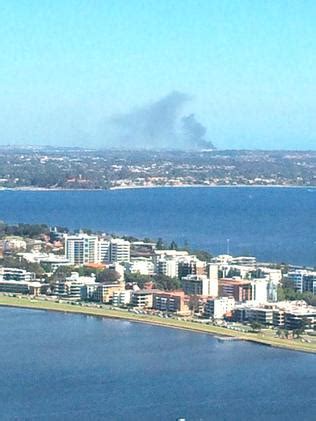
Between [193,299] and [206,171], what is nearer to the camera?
[193,299]

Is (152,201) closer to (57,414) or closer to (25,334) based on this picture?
(25,334)

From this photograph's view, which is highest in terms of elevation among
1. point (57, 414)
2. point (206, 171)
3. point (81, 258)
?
point (206, 171)

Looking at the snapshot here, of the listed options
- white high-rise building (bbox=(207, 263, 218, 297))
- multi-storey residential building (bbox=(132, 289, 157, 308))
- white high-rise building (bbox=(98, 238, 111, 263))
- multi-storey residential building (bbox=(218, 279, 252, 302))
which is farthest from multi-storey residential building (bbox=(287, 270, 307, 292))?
white high-rise building (bbox=(98, 238, 111, 263))

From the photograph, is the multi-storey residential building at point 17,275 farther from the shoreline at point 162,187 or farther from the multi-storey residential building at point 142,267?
the shoreline at point 162,187

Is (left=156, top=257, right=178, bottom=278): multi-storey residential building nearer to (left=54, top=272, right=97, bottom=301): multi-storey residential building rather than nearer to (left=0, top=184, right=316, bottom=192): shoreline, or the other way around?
(left=54, top=272, right=97, bottom=301): multi-storey residential building

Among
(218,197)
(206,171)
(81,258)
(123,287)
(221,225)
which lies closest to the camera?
(123,287)

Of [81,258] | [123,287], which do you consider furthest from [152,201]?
[123,287]

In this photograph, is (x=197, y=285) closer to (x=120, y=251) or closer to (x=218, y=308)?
(x=218, y=308)

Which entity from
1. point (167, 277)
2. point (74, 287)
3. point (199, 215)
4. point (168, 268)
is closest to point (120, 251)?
point (168, 268)
